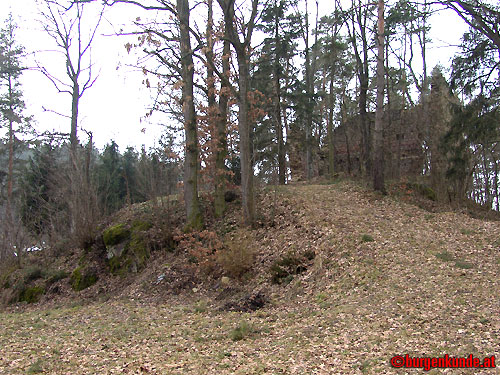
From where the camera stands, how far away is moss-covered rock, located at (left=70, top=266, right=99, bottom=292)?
13281 millimetres

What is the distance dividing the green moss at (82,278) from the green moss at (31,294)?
1058 mm

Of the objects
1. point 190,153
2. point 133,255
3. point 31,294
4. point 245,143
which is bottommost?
point 31,294

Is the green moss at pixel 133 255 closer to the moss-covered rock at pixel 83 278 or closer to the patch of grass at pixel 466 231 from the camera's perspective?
the moss-covered rock at pixel 83 278

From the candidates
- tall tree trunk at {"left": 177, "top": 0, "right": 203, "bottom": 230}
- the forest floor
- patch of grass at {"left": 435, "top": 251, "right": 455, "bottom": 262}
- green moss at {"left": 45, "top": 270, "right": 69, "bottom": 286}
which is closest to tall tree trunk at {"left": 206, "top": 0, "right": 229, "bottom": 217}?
tall tree trunk at {"left": 177, "top": 0, "right": 203, "bottom": 230}

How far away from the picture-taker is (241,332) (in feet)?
21.2

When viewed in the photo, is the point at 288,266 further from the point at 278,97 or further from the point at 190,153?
the point at 278,97

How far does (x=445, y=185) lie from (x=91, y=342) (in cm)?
1372

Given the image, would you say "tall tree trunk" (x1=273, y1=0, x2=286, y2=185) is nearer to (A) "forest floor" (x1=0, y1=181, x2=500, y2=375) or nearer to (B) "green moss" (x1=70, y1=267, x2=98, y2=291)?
(A) "forest floor" (x1=0, y1=181, x2=500, y2=375)

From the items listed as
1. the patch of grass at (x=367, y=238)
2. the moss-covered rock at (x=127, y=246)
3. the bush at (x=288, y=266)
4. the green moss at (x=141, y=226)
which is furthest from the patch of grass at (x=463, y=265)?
the green moss at (x=141, y=226)

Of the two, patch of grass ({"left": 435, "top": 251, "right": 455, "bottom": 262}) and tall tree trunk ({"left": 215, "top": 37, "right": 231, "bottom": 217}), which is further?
tall tree trunk ({"left": 215, "top": 37, "right": 231, "bottom": 217})

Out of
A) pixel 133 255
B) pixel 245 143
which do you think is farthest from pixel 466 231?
pixel 133 255

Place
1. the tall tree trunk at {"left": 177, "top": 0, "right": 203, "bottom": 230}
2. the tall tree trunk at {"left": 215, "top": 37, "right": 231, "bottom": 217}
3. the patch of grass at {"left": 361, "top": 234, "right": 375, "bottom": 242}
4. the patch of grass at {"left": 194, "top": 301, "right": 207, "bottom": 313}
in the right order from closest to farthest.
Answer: the patch of grass at {"left": 194, "top": 301, "right": 207, "bottom": 313} < the patch of grass at {"left": 361, "top": 234, "right": 375, "bottom": 242} < the tall tree trunk at {"left": 177, "top": 0, "right": 203, "bottom": 230} < the tall tree trunk at {"left": 215, "top": 37, "right": 231, "bottom": 217}

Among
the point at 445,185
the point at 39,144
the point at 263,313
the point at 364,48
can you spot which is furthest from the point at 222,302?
the point at 39,144

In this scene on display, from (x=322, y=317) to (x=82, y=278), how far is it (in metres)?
9.52
